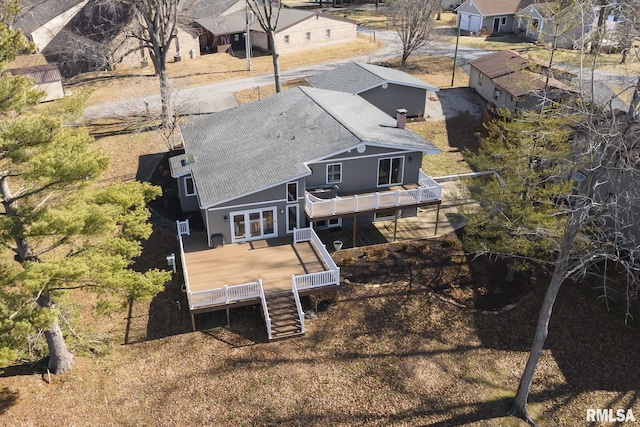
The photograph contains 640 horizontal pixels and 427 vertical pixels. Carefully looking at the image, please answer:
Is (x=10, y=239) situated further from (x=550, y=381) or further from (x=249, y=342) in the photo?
(x=550, y=381)

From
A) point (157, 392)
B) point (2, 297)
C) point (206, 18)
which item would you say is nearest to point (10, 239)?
point (2, 297)

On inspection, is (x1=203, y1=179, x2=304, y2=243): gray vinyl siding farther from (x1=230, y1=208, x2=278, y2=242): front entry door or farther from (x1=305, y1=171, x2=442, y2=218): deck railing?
(x1=305, y1=171, x2=442, y2=218): deck railing

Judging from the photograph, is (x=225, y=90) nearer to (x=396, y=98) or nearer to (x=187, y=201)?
(x=396, y=98)

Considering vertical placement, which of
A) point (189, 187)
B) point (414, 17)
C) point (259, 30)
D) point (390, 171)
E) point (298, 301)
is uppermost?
point (414, 17)

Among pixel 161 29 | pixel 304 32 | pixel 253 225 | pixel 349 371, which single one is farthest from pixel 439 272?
pixel 304 32

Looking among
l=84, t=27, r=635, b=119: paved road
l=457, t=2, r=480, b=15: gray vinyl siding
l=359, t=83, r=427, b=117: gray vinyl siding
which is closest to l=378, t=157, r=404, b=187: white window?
l=359, t=83, r=427, b=117: gray vinyl siding

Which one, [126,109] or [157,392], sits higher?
[126,109]
